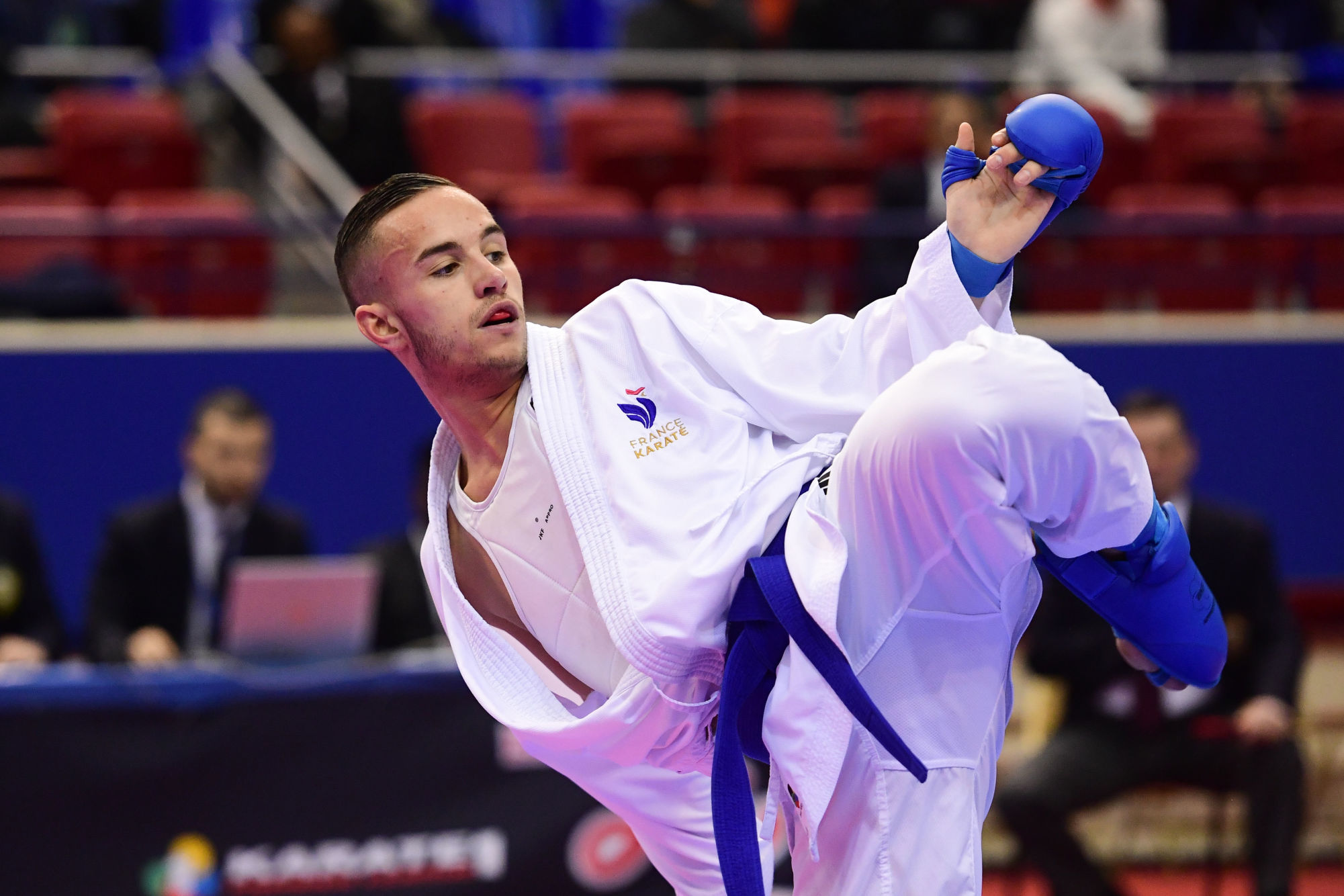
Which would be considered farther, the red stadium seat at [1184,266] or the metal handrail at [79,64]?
the metal handrail at [79,64]

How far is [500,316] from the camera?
2.70m

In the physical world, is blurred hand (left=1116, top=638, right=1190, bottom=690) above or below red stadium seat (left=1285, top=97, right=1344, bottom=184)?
above

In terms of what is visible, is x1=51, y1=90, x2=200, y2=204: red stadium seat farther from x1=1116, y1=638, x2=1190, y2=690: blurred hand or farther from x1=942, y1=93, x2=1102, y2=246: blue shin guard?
x1=1116, y1=638, x2=1190, y2=690: blurred hand

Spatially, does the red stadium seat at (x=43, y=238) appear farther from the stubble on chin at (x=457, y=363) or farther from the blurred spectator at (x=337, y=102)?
the stubble on chin at (x=457, y=363)

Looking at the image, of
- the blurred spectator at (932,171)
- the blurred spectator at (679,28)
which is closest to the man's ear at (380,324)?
the blurred spectator at (932,171)

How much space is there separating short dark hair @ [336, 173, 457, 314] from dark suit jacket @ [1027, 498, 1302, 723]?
304cm

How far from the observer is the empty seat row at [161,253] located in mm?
6480

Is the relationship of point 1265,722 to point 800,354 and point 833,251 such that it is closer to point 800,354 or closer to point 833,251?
point 800,354

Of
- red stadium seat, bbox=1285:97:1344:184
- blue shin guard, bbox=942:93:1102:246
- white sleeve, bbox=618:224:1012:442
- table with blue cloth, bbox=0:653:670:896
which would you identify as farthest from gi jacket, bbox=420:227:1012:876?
red stadium seat, bbox=1285:97:1344:184

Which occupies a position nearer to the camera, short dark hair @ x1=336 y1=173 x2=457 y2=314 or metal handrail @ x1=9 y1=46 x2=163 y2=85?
short dark hair @ x1=336 y1=173 x2=457 y2=314

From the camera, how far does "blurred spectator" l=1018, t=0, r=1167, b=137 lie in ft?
27.8

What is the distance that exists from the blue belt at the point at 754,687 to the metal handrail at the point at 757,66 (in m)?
6.66

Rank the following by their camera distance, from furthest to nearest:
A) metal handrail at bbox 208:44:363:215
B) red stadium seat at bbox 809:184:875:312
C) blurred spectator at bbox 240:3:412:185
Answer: blurred spectator at bbox 240:3:412:185 < metal handrail at bbox 208:44:363:215 < red stadium seat at bbox 809:184:875:312

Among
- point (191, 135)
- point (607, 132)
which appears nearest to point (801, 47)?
point (607, 132)
